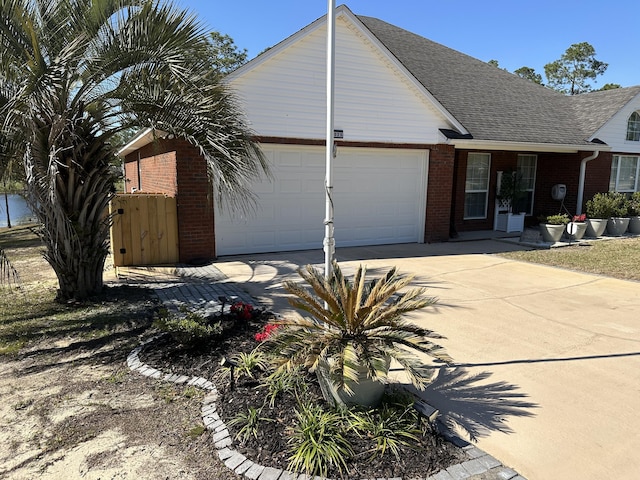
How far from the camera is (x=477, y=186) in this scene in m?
14.3

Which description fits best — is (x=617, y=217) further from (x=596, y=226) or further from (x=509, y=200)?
(x=509, y=200)

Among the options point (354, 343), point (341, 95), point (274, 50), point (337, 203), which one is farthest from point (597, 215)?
point (354, 343)

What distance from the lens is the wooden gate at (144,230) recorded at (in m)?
8.63

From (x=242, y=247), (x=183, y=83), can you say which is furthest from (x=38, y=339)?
(x=242, y=247)

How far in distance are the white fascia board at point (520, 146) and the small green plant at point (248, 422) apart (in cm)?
983

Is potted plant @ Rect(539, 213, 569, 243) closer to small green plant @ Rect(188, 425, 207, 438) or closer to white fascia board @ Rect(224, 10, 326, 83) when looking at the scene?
white fascia board @ Rect(224, 10, 326, 83)

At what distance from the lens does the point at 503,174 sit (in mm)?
14383

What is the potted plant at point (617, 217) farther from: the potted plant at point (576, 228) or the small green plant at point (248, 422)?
the small green plant at point (248, 422)

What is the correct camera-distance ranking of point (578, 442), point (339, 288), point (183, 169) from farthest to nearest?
1. point (183, 169)
2. point (339, 288)
3. point (578, 442)

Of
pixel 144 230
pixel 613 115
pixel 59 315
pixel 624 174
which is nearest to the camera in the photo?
pixel 59 315

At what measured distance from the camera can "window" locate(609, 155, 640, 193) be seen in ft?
53.7

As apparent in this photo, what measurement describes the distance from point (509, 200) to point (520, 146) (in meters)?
2.27

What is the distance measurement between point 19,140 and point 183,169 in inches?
132

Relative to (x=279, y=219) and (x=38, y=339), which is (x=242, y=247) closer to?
(x=279, y=219)
